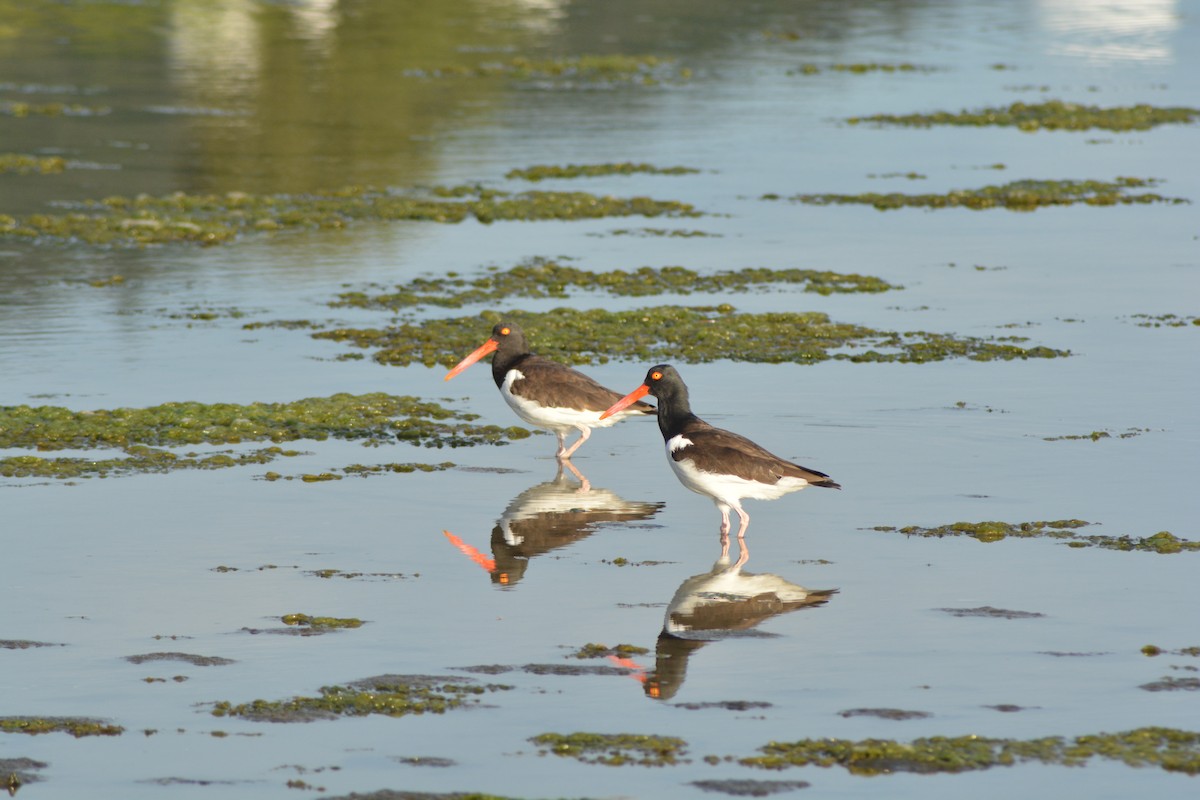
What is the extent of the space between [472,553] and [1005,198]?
55.1ft

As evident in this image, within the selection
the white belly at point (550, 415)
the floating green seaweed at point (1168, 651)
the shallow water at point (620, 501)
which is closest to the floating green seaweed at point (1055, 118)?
the shallow water at point (620, 501)

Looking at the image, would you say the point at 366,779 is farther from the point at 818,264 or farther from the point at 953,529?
the point at 818,264

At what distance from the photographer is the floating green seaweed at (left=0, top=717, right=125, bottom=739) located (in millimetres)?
8258

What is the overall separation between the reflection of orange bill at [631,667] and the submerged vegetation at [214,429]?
5.18 m

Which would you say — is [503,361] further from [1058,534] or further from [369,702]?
[369,702]

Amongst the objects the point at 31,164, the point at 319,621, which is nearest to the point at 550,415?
the point at 319,621

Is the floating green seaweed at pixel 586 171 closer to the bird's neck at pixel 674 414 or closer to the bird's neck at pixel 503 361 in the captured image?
the bird's neck at pixel 503 361

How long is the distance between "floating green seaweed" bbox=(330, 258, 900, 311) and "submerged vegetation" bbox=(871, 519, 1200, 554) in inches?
334

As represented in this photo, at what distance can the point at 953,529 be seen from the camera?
38.4 ft

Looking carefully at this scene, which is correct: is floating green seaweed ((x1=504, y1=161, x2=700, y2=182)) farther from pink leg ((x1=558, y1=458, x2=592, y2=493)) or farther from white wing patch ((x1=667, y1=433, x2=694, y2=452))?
white wing patch ((x1=667, y1=433, x2=694, y2=452))

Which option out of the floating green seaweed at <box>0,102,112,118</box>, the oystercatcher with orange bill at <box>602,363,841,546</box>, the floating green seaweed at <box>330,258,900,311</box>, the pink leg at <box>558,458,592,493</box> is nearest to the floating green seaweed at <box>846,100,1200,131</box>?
the floating green seaweed at <box>330,258,900,311</box>

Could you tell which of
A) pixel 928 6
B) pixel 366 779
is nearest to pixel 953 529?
pixel 366 779

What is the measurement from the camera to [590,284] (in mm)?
20547

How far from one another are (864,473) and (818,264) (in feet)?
28.7
